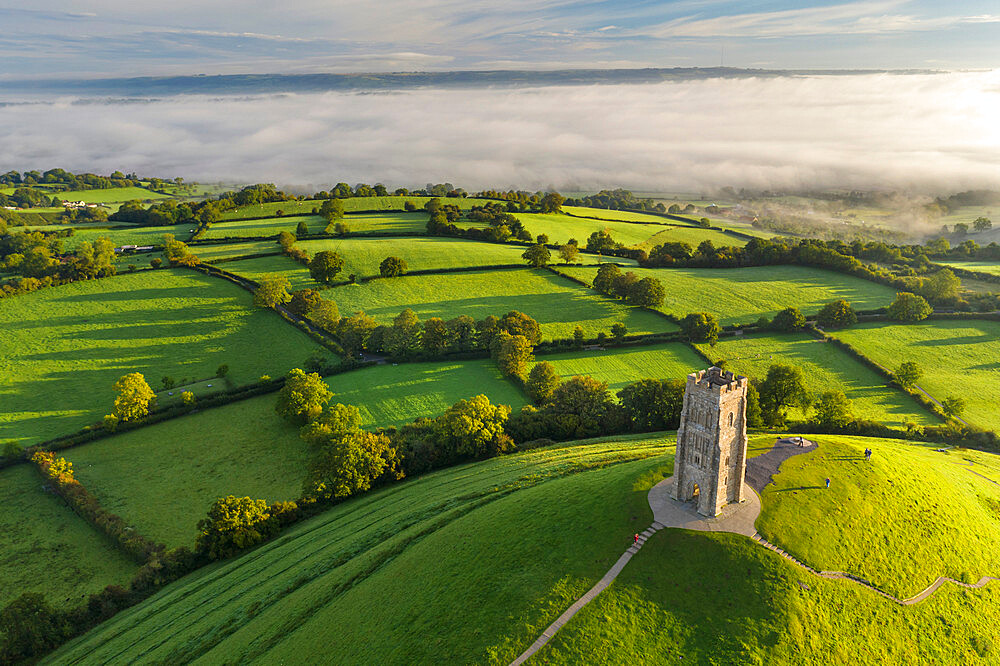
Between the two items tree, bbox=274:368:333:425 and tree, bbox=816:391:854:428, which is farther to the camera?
tree, bbox=274:368:333:425

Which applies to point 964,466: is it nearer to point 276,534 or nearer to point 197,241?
point 276,534

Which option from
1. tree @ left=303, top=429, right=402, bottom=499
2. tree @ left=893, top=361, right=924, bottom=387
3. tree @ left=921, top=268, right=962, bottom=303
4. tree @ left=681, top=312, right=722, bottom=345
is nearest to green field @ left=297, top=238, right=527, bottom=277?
tree @ left=681, top=312, right=722, bottom=345

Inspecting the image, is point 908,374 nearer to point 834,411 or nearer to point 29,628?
point 834,411

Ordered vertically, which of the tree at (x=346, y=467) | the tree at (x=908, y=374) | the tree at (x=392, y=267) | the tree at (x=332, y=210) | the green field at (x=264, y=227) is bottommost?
the tree at (x=346, y=467)

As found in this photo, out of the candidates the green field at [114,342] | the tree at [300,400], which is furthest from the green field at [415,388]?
the green field at [114,342]

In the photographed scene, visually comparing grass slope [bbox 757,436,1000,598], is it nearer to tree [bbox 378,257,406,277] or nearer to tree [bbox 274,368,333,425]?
tree [bbox 274,368,333,425]

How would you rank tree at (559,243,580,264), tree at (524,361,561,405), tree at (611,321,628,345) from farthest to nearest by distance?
tree at (559,243,580,264) < tree at (611,321,628,345) < tree at (524,361,561,405)

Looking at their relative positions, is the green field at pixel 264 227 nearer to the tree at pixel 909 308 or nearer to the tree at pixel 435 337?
the tree at pixel 435 337
